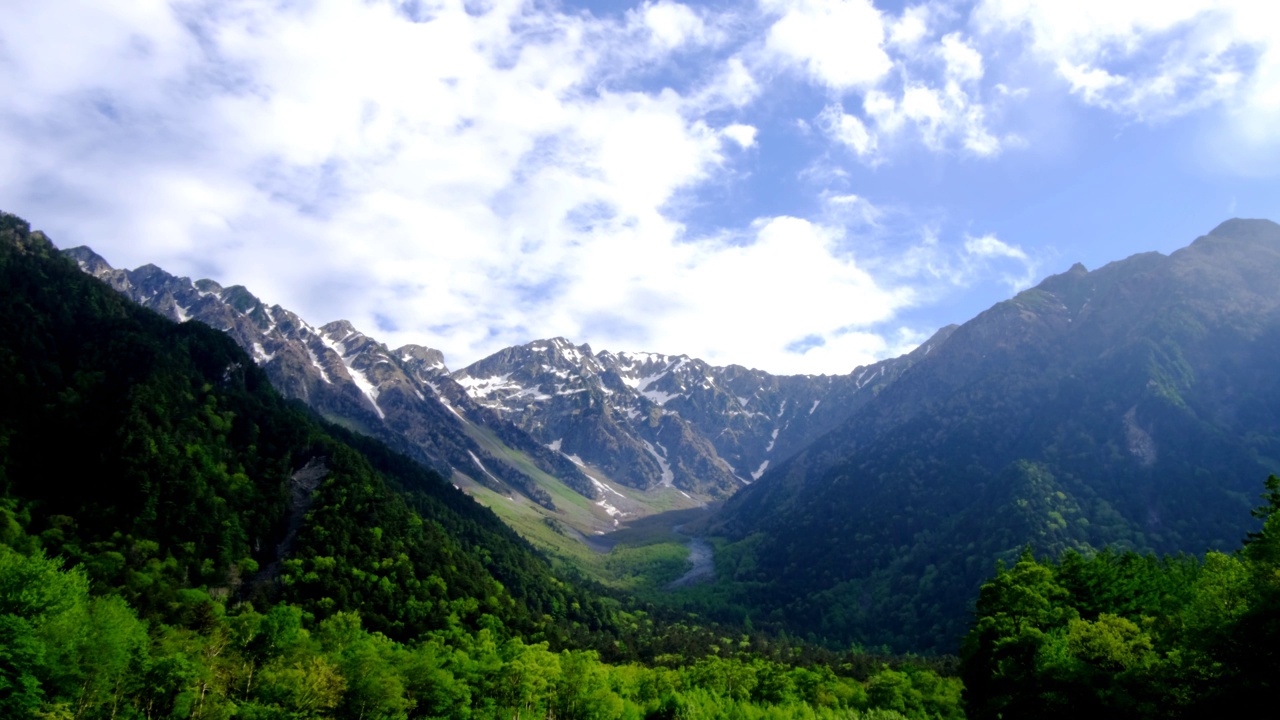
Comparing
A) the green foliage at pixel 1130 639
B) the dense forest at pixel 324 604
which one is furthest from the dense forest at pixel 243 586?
the green foliage at pixel 1130 639

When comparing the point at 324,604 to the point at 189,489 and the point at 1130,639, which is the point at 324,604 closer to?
the point at 189,489

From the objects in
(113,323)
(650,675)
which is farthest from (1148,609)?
(113,323)

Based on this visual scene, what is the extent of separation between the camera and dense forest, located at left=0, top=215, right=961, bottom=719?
7400cm

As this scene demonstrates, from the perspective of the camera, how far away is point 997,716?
A: 2470 inches

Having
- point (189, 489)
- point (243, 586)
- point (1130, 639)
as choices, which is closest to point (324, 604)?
point (243, 586)

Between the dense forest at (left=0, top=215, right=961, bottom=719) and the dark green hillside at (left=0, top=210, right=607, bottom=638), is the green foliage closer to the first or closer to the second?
the dense forest at (left=0, top=215, right=961, bottom=719)

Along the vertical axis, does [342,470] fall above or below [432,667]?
above

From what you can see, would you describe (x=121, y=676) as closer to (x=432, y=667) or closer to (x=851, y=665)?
(x=432, y=667)

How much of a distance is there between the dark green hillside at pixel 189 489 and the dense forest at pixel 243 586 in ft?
1.62

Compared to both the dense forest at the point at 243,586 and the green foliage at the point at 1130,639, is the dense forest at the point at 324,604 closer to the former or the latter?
the green foliage at the point at 1130,639

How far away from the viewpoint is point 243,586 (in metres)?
132

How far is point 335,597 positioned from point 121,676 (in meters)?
60.0

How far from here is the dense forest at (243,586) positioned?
74000 mm

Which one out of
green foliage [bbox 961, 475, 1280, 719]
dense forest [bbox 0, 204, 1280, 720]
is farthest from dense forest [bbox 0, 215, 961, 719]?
green foliage [bbox 961, 475, 1280, 719]
